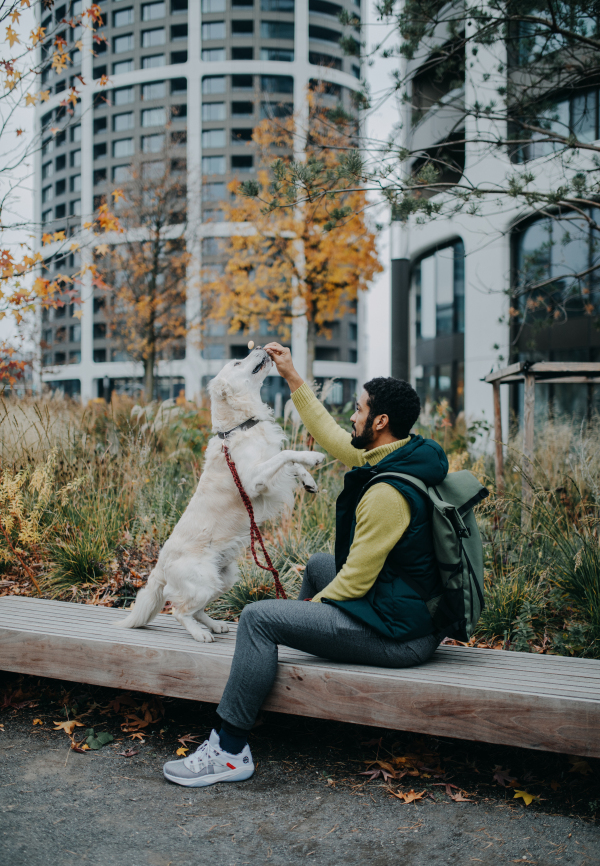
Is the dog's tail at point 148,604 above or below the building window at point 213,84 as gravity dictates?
below

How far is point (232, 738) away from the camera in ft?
8.45

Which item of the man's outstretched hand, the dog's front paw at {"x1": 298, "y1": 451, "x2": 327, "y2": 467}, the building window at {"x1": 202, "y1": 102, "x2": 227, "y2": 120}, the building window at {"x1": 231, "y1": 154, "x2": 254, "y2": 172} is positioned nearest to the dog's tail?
the dog's front paw at {"x1": 298, "y1": 451, "x2": 327, "y2": 467}

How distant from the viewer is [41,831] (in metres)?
2.29

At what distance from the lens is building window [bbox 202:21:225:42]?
41.7 m

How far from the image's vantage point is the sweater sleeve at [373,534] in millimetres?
2369

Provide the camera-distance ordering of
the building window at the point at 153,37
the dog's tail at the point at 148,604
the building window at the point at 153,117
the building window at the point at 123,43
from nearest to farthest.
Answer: the dog's tail at the point at 148,604
the building window at the point at 153,37
the building window at the point at 153,117
the building window at the point at 123,43

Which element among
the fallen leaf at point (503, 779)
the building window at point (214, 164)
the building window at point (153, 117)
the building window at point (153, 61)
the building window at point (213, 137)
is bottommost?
the fallen leaf at point (503, 779)

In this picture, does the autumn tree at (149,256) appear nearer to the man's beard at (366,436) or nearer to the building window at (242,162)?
the man's beard at (366,436)

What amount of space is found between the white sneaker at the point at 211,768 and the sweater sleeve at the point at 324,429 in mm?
1432

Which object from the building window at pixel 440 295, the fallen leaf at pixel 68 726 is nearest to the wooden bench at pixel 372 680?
the fallen leaf at pixel 68 726

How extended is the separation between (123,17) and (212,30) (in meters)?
6.93

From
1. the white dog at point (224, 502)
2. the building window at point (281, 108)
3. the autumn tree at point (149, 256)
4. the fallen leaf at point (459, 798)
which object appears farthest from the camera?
the autumn tree at point (149, 256)

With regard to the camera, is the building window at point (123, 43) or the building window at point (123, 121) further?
the building window at point (123, 121)

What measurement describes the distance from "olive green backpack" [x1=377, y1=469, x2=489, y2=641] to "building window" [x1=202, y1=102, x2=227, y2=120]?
45214 millimetres
